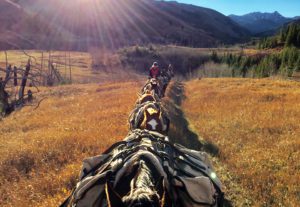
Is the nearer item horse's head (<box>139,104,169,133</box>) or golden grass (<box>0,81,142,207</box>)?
golden grass (<box>0,81,142,207</box>)

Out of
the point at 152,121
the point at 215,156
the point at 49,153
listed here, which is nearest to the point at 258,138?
the point at 215,156

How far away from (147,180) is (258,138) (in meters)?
8.97

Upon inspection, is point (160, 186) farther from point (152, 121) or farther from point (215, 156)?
point (215, 156)

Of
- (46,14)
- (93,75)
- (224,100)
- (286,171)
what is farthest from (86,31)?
(286,171)

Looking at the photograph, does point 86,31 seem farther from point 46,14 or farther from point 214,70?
point 214,70

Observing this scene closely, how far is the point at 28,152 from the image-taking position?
9.64 meters

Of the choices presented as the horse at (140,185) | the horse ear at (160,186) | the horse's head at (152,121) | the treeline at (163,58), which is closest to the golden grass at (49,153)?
Answer: the horse's head at (152,121)

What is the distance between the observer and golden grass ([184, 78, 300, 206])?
7508 millimetres

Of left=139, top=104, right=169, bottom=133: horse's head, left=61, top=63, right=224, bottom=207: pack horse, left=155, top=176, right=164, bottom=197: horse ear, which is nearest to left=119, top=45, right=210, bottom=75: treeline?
left=139, top=104, right=169, bottom=133: horse's head

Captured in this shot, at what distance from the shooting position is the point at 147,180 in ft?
10.8

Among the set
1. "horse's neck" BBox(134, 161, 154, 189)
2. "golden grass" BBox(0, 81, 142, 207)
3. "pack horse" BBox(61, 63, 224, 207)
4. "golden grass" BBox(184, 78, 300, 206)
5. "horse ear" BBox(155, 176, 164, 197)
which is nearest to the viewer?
"pack horse" BBox(61, 63, 224, 207)

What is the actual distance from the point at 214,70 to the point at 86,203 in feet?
174

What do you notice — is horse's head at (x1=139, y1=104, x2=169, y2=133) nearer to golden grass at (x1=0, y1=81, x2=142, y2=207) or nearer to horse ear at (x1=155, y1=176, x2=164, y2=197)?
golden grass at (x1=0, y1=81, x2=142, y2=207)

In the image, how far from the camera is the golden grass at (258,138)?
7.51m
